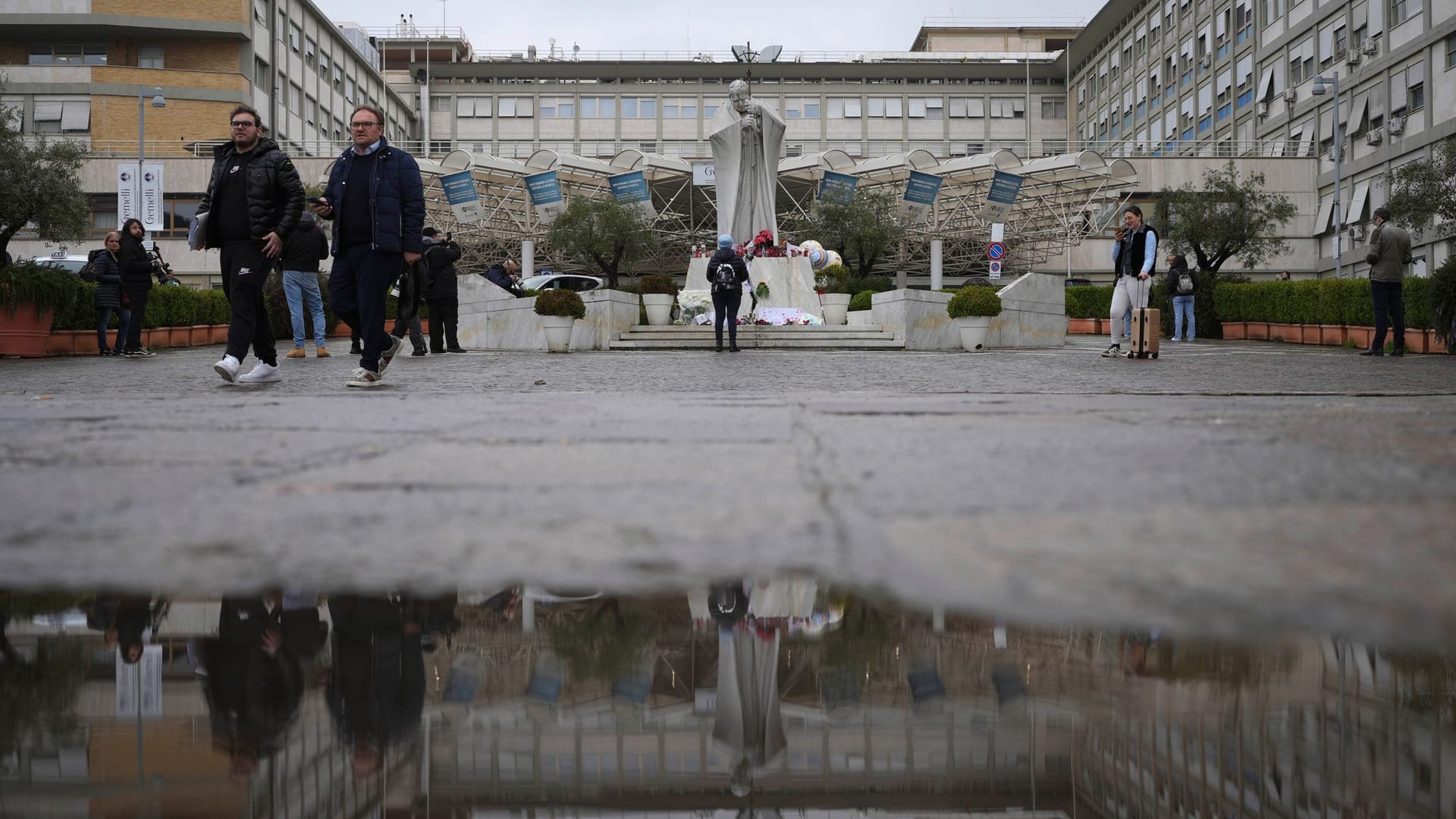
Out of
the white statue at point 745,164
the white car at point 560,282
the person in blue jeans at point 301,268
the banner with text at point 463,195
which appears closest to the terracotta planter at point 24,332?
the person in blue jeans at point 301,268

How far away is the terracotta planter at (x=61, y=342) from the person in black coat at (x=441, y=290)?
4725mm

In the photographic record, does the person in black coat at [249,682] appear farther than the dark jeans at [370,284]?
No

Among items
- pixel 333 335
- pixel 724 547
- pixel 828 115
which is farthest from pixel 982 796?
pixel 828 115

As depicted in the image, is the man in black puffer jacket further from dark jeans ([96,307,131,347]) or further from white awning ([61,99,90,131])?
white awning ([61,99,90,131])

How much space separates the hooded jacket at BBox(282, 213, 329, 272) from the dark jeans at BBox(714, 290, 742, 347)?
5882mm

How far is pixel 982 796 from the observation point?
127 centimetres

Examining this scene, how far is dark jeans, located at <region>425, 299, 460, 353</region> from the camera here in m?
18.2

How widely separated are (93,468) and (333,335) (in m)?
28.1

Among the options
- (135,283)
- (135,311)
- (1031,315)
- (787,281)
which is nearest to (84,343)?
(135,311)

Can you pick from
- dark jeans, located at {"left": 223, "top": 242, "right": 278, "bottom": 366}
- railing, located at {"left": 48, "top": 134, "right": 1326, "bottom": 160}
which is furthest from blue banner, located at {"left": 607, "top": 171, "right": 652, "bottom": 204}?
dark jeans, located at {"left": 223, "top": 242, "right": 278, "bottom": 366}

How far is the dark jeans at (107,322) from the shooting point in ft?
57.2

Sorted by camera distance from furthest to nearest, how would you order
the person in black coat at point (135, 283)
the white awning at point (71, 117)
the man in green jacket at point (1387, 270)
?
the white awning at point (71, 117) → the person in black coat at point (135, 283) → the man in green jacket at point (1387, 270)

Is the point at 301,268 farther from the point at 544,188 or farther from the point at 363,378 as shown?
the point at 544,188

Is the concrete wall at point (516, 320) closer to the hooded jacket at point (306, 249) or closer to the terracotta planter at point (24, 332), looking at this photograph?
the hooded jacket at point (306, 249)
